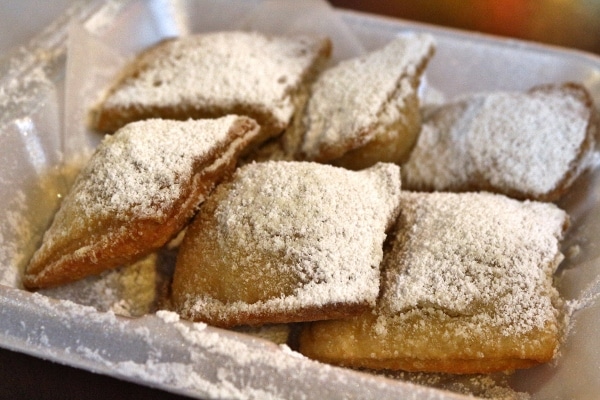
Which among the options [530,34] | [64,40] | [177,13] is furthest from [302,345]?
[530,34]

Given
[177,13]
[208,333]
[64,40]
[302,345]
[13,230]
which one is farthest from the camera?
[177,13]

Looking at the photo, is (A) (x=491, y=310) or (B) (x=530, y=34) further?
(B) (x=530, y=34)

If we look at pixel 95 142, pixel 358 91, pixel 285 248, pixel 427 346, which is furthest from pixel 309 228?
pixel 95 142

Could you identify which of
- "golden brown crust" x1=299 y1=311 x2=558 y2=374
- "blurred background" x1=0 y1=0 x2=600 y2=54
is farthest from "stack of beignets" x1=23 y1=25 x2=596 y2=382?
"blurred background" x1=0 y1=0 x2=600 y2=54

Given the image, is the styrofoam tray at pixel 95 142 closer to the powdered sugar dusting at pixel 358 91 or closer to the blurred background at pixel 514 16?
the powdered sugar dusting at pixel 358 91

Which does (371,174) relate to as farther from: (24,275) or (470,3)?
(470,3)
